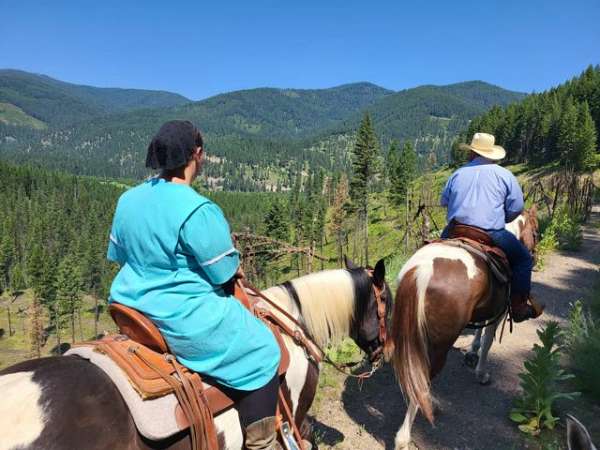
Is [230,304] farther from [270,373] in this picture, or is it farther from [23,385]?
[23,385]

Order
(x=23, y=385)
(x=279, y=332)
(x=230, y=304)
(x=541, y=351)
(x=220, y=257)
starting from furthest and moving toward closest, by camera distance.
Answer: (x=541, y=351) < (x=279, y=332) < (x=230, y=304) < (x=220, y=257) < (x=23, y=385)

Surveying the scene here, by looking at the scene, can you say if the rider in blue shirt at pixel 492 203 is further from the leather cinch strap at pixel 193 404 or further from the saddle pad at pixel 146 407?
the saddle pad at pixel 146 407

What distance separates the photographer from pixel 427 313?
4305mm

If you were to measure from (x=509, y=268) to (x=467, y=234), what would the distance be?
2.24ft

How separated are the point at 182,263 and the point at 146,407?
808 millimetres

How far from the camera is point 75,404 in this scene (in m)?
2.02

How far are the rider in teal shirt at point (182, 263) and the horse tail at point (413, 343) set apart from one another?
2.28 metres

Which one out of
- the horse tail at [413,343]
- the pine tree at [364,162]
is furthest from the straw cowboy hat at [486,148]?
the pine tree at [364,162]

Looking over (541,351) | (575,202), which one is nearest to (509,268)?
(541,351)

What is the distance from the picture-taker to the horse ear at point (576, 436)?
1.11m

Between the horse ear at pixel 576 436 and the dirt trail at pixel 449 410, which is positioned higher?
the horse ear at pixel 576 436

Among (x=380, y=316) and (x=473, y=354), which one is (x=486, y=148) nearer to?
(x=380, y=316)

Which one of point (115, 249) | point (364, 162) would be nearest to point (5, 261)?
point (364, 162)

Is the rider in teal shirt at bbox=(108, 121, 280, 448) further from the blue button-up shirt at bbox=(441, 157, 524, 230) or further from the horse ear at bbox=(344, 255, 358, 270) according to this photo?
the blue button-up shirt at bbox=(441, 157, 524, 230)
